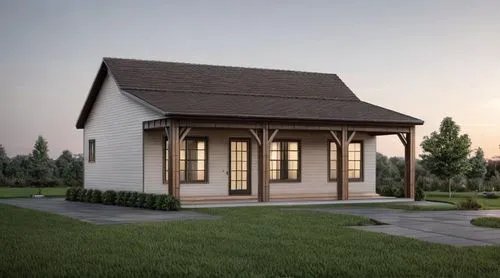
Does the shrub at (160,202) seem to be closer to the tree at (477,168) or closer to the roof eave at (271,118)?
the roof eave at (271,118)

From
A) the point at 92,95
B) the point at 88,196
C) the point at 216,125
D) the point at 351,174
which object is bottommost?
the point at 88,196

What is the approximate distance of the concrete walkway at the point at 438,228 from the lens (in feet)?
42.2

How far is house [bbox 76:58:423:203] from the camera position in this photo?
23.3 metres

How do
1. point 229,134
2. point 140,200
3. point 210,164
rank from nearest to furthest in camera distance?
1. point 140,200
2. point 210,164
3. point 229,134

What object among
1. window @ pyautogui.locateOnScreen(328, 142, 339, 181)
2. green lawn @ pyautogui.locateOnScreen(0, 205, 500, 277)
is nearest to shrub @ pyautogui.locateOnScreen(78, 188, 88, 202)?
window @ pyautogui.locateOnScreen(328, 142, 339, 181)

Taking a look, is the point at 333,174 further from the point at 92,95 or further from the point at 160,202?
the point at 92,95

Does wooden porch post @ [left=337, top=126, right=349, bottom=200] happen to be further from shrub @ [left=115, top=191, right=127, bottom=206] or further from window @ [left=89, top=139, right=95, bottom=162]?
window @ [left=89, top=139, right=95, bottom=162]

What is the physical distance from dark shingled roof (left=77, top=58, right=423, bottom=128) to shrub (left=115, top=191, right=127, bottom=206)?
338 centimetres

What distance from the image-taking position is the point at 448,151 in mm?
31719

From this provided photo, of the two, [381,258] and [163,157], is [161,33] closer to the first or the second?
[163,157]

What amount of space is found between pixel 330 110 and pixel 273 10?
4268mm

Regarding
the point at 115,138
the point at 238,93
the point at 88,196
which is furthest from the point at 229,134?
the point at 88,196

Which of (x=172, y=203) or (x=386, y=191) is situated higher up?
(x=386, y=191)

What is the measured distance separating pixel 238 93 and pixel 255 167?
3.19 metres
